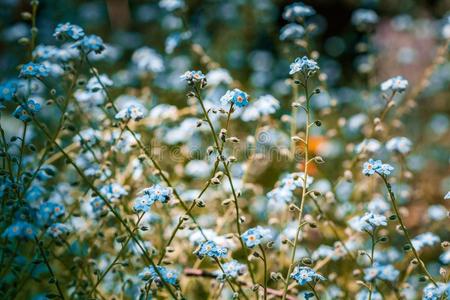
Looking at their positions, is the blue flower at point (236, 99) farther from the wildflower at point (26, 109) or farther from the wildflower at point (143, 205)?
the wildflower at point (26, 109)

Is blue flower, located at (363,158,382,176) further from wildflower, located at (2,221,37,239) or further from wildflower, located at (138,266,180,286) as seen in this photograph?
wildflower, located at (2,221,37,239)

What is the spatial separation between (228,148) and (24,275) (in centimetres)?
251

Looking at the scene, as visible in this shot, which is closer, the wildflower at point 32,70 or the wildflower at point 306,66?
the wildflower at point 306,66

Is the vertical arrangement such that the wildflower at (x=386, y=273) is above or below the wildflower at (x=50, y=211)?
below

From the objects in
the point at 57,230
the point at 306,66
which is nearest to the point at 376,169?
the point at 306,66

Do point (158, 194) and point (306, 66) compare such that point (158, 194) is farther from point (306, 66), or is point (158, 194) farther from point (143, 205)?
point (306, 66)

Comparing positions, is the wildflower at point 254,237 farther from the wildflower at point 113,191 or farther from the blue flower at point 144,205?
the wildflower at point 113,191

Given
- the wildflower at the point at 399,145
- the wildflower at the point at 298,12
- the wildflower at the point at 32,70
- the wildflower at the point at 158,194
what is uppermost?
the wildflower at the point at 298,12

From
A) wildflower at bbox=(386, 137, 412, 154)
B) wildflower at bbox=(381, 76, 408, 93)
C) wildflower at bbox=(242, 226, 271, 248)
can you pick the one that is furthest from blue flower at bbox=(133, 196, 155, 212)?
wildflower at bbox=(386, 137, 412, 154)

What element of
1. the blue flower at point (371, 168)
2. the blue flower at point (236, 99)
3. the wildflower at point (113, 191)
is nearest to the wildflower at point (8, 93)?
the wildflower at point (113, 191)

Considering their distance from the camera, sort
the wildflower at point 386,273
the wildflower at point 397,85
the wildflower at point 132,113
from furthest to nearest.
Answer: the wildflower at point 397,85, the wildflower at point 132,113, the wildflower at point 386,273

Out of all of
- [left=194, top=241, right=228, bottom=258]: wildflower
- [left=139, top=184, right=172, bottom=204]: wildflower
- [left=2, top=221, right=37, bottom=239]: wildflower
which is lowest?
[left=194, top=241, right=228, bottom=258]: wildflower

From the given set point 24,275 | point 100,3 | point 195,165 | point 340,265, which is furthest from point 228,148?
point 100,3

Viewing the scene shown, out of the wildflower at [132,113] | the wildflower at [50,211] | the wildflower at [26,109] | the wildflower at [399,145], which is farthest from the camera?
the wildflower at [399,145]
